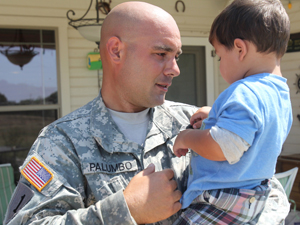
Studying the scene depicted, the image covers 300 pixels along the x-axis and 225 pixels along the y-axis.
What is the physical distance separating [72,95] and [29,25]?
1.05 metres

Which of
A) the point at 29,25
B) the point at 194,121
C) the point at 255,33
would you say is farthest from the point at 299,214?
the point at 29,25

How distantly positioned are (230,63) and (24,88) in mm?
3563

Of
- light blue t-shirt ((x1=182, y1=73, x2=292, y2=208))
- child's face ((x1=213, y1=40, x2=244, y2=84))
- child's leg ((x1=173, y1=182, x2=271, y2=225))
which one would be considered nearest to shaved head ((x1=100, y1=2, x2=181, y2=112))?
child's face ((x1=213, y1=40, x2=244, y2=84))

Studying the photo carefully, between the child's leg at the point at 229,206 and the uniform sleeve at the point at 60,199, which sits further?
the child's leg at the point at 229,206

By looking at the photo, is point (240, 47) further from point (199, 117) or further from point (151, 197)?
point (151, 197)

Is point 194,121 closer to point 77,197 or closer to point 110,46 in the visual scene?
point 110,46

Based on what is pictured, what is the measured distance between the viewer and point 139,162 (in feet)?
4.65

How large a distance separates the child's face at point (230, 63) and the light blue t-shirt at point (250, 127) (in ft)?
0.32

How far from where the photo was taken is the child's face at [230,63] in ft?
4.32

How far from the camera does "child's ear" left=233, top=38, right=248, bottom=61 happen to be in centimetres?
126

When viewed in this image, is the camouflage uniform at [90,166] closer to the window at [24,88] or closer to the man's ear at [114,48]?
the man's ear at [114,48]

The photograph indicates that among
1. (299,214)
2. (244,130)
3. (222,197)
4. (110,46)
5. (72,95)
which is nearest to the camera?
(244,130)

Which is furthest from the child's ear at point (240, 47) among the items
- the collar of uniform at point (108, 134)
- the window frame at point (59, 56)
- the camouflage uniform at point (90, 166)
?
the window frame at point (59, 56)

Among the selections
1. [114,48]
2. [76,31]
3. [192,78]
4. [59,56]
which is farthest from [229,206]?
[192,78]
